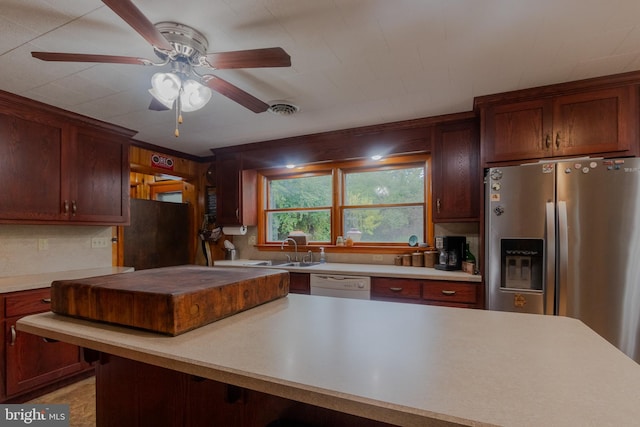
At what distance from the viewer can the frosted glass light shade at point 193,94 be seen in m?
1.62

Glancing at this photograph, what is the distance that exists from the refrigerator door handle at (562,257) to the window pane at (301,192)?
228 centimetres

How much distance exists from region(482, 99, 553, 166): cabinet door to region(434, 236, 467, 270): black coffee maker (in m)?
0.82

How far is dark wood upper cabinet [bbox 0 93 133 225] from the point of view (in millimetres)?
2371

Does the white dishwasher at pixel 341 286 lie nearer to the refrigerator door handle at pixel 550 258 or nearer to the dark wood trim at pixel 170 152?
the refrigerator door handle at pixel 550 258

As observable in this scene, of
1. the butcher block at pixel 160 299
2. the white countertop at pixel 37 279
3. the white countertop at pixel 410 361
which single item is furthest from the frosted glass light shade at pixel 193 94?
the white countertop at pixel 37 279

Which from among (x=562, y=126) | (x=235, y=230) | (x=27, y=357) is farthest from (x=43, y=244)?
(x=562, y=126)

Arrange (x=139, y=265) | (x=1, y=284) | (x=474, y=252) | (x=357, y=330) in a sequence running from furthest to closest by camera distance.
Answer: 1. (x=139, y=265)
2. (x=474, y=252)
3. (x=1, y=284)
4. (x=357, y=330)

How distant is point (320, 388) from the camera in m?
0.62

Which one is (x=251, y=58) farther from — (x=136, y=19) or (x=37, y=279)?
(x=37, y=279)

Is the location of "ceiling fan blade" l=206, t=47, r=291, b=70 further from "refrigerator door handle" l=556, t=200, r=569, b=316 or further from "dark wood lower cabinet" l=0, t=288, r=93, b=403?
"dark wood lower cabinet" l=0, t=288, r=93, b=403

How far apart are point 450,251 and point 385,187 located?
3.33 ft

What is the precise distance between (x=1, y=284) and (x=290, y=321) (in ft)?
8.37

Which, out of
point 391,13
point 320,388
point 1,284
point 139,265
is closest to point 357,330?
point 320,388

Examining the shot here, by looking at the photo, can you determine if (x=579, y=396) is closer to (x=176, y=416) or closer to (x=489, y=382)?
(x=489, y=382)
